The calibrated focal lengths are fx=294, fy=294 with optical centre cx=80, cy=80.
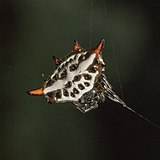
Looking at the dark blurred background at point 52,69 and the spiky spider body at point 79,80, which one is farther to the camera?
the dark blurred background at point 52,69

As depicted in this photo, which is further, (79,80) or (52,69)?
(52,69)

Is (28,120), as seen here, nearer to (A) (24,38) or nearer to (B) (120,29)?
(A) (24,38)

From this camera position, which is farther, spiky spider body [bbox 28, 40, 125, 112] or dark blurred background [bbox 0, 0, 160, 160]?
dark blurred background [bbox 0, 0, 160, 160]
